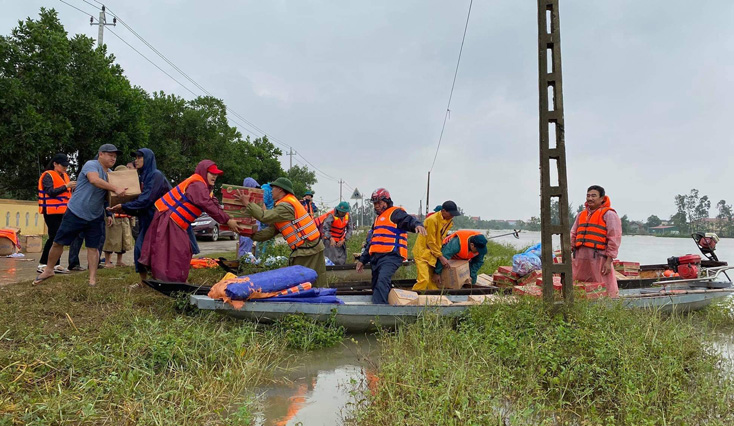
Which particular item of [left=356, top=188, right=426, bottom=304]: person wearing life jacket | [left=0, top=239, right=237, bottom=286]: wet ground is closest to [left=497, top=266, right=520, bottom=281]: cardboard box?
[left=356, top=188, right=426, bottom=304]: person wearing life jacket

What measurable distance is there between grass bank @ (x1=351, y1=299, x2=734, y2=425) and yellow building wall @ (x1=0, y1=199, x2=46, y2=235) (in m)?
13.3

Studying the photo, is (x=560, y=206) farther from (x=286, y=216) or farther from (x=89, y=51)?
(x=89, y=51)

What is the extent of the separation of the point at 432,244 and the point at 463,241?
47 cm

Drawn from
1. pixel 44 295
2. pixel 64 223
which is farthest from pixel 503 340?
pixel 64 223

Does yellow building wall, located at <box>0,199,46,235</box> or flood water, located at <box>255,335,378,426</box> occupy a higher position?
yellow building wall, located at <box>0,199,46,235</box>

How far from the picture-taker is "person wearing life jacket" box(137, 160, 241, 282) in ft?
18.2

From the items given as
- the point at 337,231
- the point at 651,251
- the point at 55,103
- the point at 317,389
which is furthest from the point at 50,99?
the point at 651,251

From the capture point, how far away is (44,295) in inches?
204

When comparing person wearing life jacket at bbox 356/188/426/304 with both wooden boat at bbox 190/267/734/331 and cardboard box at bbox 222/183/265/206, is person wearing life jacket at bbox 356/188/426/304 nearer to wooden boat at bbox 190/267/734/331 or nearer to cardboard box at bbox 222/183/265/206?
wooden boat at bbox 190/267/734/331

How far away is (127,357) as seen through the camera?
12.3 ft

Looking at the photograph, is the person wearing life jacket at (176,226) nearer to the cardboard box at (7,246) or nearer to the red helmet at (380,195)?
the red helmet at (380,195)

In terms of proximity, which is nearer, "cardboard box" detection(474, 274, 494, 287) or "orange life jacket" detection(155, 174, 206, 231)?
"orange life jacket" detection(155, 174, 206, 231)

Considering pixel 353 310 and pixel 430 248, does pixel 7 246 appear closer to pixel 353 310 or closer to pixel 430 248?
pixel 353 310

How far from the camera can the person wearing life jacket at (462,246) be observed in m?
6.80
